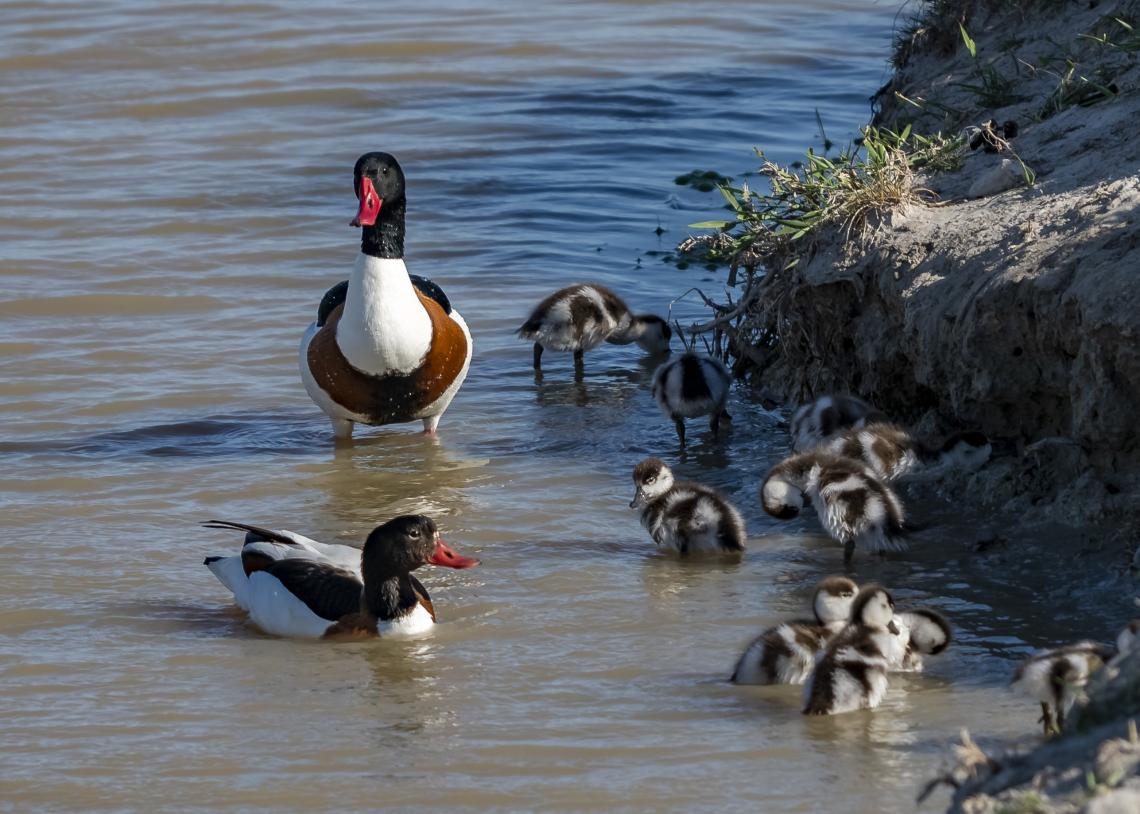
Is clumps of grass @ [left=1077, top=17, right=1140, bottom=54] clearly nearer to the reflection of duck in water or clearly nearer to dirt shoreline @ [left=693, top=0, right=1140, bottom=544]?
dirt shoreline @ [left=693, top=0, right=1140, bottom=544]

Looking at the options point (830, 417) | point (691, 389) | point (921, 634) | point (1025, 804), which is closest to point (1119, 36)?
point (830, 417)

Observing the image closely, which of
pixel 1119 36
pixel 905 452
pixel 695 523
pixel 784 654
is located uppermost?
pixel 1119 36

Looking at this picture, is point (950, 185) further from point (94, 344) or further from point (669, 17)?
point (669, 17)

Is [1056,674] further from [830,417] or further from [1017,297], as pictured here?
[830,417]

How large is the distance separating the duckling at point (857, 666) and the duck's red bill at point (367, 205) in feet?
12.3

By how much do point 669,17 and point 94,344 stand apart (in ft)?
33.6

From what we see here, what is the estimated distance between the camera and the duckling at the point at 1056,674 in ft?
14.6

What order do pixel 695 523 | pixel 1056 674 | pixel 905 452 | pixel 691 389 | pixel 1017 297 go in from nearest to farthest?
pixel 1056 674 < pixel 695 523 < pixel 1017 297 < pixel 905 452 < pixel 691 389

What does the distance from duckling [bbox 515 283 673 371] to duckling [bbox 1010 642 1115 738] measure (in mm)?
4661

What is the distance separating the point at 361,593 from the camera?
229 inches

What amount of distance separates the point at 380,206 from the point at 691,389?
1682mm

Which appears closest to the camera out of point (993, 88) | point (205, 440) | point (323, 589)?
point (323, 589)

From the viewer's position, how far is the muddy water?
4.82 metres

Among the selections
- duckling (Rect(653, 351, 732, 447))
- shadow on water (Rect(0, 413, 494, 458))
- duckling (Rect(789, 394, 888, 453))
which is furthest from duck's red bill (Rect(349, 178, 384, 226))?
duckling (Rect(789, 394, 888, 453))
